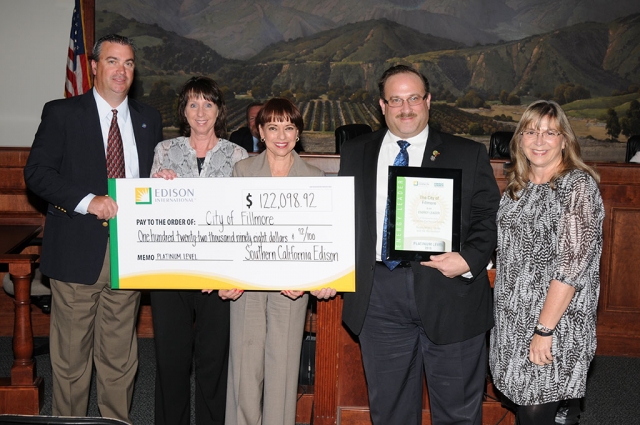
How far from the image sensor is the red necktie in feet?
8.63

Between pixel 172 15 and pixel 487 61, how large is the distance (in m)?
4.25

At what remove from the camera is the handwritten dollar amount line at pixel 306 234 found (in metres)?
2.42

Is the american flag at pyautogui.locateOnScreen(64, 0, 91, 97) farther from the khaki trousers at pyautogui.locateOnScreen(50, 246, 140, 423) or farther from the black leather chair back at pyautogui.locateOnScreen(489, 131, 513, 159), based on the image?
the black leather chair back at pyautogui.locateOnScreen(489, 131, 513, 159)

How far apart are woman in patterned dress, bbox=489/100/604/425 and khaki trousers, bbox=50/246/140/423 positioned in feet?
5.54

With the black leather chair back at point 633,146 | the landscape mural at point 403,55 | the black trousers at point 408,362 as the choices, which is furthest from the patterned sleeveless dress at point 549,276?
the landscape mural at point 403,55

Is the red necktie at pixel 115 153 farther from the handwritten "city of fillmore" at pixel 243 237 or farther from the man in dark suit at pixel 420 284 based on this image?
the man in dark suit at pixel 420 284

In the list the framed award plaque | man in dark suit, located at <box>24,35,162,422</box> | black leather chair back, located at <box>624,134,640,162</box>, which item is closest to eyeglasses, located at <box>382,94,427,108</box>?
the framed award plaque

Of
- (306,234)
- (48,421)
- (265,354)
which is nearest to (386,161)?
(306,234)

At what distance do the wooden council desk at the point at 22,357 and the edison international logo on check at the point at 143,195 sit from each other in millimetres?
1066

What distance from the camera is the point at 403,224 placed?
2195 mm

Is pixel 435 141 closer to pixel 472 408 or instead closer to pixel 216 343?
pixel 472 408

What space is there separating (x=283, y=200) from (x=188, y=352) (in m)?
0.83

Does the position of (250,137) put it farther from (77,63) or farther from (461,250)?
(461,250)

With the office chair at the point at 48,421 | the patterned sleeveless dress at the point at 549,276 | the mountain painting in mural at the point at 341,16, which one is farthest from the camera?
the mountain painting in mural at the point at 341,16
